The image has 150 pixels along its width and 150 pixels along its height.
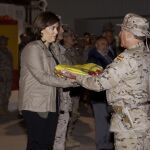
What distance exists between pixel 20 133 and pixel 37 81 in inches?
153

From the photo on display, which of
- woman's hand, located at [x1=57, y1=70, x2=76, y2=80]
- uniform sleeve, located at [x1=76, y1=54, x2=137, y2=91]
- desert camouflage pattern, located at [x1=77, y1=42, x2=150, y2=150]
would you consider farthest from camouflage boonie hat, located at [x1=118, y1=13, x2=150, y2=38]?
woman's hand, located at [x1=57, y1=70, x2=76, y2=80]

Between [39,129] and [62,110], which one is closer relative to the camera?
[39,129]

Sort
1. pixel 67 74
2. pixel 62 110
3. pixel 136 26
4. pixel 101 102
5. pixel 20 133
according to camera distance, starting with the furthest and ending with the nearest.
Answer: pixel 20 133 < pixel 101 102 < pixel 62 110 < pixel 67 74 < pixel 136 26

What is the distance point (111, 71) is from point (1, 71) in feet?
20.8

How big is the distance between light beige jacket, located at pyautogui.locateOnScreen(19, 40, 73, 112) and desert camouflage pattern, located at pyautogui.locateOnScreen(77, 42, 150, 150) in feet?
1.55

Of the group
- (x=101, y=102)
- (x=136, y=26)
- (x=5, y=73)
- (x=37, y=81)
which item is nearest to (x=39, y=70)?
(x=37, y=81)

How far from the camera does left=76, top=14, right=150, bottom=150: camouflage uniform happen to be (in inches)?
151

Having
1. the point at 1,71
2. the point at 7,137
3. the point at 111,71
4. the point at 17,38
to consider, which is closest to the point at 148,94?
the point at 111,71

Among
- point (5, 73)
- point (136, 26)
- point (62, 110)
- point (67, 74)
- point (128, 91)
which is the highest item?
point (136, 26)

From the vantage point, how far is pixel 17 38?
1291 cm

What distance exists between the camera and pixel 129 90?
387cm

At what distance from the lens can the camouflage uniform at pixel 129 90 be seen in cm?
384

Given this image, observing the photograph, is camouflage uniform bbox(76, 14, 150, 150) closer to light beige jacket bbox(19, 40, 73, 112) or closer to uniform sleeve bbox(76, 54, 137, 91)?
uniform sleeve bbox(76, 54, 137, 91)

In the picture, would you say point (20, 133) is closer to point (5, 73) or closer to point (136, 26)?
point (5, 73)
